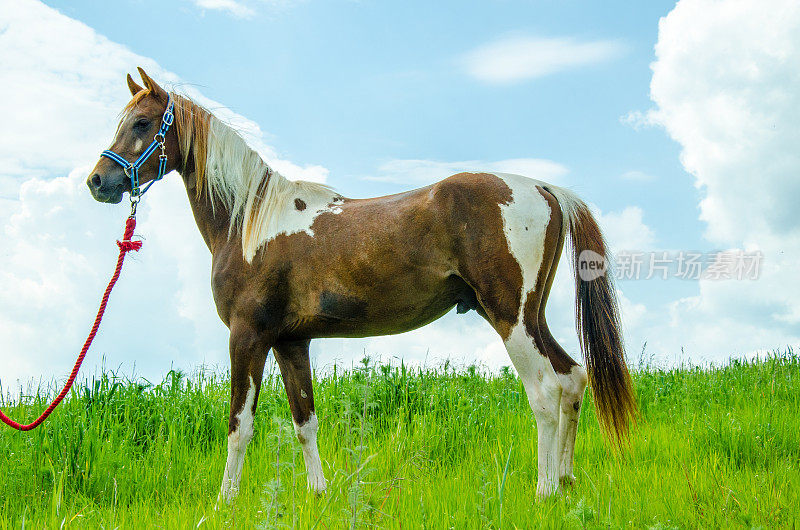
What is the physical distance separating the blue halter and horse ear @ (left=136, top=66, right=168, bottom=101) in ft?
0.22

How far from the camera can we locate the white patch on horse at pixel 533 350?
3852mm

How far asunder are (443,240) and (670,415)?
3926 mm

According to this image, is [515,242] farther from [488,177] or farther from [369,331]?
[369,331]

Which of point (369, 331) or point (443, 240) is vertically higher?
point (443, 240)

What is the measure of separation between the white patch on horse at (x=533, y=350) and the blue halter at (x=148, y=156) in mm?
2665

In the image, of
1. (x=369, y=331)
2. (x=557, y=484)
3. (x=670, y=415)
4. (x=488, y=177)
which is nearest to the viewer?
(x=557, y=484)

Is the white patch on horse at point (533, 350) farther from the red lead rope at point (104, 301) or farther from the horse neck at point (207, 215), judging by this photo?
the red lead rope at point (104, 301)

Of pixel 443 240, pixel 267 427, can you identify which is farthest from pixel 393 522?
pixel 267 427

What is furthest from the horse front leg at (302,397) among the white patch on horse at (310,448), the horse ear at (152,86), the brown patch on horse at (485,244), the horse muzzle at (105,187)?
the horse ear at (152,86)

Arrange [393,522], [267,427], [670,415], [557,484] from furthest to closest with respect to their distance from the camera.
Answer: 1. [670,415]
2. [267,427]
3. [557,484]
4. [393,522]

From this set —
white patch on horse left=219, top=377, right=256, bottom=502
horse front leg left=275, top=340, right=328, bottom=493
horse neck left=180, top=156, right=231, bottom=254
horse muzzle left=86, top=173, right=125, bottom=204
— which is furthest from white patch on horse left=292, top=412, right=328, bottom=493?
horse muzzle left=86, top=173, right=125, bottom=204

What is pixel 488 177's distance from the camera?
418 cm

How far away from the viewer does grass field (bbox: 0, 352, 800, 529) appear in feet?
11.6

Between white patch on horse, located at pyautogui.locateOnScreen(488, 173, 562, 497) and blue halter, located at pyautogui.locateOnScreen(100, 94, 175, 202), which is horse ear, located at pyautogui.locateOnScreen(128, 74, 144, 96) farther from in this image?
white patch on horse, located at pyautogui.locateOnScreen(488, 173, 562, 497)
